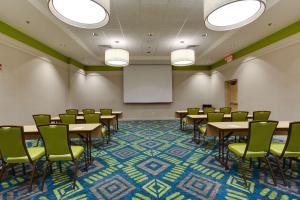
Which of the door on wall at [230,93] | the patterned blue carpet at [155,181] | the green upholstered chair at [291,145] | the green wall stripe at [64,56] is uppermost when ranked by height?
the green wall stripe at [64,56]

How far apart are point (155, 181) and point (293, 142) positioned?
214cm

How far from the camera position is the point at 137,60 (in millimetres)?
8570

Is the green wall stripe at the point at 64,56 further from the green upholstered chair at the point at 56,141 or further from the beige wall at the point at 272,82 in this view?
the green upholstered chair at the point at 56,141

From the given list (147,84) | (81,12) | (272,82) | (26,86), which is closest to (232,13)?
(81,12)

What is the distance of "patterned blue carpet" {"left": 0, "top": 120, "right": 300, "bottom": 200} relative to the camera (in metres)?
2.24

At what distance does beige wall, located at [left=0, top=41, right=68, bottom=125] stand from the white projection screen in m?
3.51

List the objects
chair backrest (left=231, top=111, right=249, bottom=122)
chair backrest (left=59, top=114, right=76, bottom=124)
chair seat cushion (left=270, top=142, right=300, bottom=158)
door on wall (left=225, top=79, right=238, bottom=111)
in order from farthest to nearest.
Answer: door on wall (left=225, top=79, right=238, bottom=111) → chair backrest (left=231, top=111, right=249, bottom=122) → chair backrest (left=59, top=114, right=76, bottom=124) → chair seat cushion (left=270, top=142, right=300, bottom=158)

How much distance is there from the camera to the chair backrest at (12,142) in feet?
7.43

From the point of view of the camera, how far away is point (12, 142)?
7.59 feet

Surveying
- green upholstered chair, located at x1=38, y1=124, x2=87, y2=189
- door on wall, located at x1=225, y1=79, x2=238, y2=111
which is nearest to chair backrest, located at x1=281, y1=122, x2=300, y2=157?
green upholstered chair, located at x1=38, y1=124, x2=87, y2=189

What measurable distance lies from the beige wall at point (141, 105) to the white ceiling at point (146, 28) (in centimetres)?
233

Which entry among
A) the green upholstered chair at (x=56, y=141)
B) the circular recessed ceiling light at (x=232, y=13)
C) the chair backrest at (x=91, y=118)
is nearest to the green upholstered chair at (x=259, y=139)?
the circular recessed ceiling light at (x=232, y=13)

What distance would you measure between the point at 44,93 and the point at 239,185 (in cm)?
617

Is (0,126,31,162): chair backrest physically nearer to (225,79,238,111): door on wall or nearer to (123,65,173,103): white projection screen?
(123,65,173,103): white projection screen
